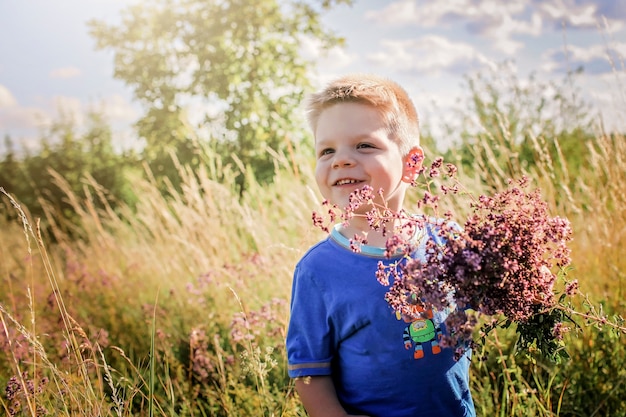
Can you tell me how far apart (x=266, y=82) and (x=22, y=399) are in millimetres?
7349

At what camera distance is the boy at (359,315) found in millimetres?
1615

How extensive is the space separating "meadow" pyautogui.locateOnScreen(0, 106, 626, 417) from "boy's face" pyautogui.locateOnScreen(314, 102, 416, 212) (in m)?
0.51

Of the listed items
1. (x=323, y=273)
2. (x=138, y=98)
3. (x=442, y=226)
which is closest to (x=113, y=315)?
(x=323, y=273)

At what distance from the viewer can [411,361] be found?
161cm

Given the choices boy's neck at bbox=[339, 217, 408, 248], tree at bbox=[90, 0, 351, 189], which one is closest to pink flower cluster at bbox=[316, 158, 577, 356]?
boy's neck at bbox=[339, 217, 408, 248]

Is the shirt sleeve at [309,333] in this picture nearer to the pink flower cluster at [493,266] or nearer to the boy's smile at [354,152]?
the boy's smile at [354,152]

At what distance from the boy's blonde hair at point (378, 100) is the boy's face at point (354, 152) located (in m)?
0.03

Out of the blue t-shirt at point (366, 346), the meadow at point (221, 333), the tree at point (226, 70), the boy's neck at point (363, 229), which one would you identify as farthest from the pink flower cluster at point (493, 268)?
the tree at point (226, 70)

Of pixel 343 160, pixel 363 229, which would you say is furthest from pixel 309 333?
pixel 343 160

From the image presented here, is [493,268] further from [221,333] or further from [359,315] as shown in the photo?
[221,333]

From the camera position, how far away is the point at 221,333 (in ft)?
11.4

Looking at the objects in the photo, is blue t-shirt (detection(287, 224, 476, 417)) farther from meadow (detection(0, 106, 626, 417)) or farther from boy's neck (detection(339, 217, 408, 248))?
meadow (detection(0, 106, 626, 417))

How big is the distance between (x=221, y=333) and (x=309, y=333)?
1.93 m

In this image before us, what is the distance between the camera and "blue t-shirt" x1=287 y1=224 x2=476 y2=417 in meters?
1.61
